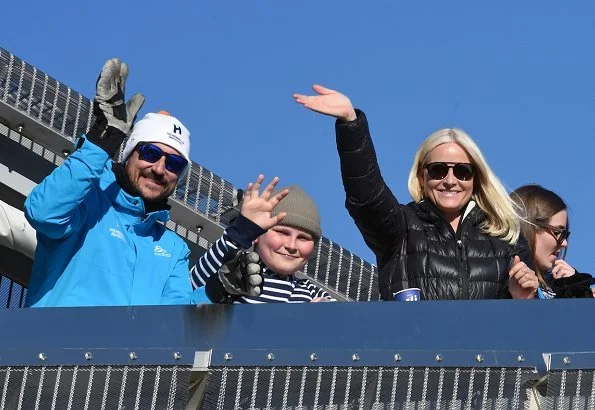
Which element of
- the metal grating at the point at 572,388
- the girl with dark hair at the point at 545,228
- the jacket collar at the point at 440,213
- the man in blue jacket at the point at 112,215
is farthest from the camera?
the girl with dark hair at the point at 545,228

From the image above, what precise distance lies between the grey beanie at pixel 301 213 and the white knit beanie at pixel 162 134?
32.1 inches

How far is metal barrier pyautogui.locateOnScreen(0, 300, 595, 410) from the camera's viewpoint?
20.5 ft

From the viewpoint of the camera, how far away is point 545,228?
29.5 ft

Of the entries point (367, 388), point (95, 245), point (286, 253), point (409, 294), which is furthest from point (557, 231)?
point (367, 388)

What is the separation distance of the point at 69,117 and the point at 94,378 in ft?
39.3

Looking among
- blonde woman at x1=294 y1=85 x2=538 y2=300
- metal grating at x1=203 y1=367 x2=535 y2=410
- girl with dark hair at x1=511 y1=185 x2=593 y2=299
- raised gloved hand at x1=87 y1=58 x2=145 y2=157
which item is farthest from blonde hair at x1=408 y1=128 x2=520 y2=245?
metal grating at x1=203 y1=367 x2=535 y2=410

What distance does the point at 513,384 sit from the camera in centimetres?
621

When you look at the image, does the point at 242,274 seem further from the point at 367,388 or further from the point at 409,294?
the point at 367,388

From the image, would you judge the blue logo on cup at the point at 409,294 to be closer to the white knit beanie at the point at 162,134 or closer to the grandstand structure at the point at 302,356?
the grandstand structure at the point at 302,356

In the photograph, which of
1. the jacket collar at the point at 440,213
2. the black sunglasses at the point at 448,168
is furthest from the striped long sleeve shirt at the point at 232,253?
the black sunglasses at the point at 448,168

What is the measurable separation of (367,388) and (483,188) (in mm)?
2030

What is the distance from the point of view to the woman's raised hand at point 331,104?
A: 25.6ft

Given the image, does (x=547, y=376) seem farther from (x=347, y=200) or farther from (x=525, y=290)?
(x=347, y=200)

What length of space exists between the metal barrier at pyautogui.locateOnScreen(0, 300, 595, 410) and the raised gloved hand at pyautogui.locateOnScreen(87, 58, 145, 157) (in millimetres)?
1311
